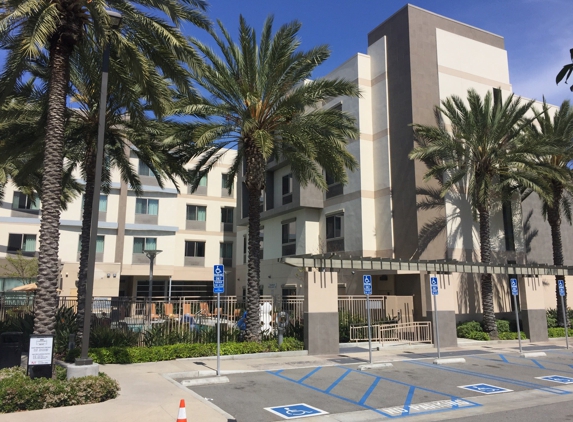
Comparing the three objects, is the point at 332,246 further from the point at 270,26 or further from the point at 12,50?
the point at 12,50

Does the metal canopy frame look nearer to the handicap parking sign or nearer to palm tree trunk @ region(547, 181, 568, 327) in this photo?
palm tree trunk @ region(547, 181, 568, 327)

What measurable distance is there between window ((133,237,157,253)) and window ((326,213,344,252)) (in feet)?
52.6

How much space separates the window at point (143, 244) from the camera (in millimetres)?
39656

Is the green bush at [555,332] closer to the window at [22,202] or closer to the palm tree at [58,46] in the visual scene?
the palm tree at [58,46]

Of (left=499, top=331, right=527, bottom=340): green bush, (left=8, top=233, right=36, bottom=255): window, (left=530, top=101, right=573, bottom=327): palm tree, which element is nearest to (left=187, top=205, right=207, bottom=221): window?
(left=8, top=233, right=36, bottom=255): window

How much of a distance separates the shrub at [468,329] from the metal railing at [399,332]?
3369mm

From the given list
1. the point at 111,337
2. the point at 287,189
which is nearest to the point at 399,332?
the point at 111,337

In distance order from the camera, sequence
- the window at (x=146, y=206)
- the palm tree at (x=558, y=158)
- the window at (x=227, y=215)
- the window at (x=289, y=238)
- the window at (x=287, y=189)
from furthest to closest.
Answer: the window at (x=227, y=215)
the window at (x=146, y=206)
the window at (x=287, y=189)
the window at (x=289, y=238)
the palm tree at (x=558, y=158)

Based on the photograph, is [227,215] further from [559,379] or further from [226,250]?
[559,379]

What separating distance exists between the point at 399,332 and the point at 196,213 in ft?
→ 82.5

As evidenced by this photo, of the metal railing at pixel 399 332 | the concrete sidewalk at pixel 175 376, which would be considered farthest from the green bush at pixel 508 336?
the metal railing at pixel 399 332

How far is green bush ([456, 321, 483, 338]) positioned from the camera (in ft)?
81.4

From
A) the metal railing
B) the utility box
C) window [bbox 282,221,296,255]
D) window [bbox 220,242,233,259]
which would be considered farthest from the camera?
window [bbox 220,242,233,259]

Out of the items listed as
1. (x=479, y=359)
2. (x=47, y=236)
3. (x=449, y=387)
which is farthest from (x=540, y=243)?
(x=47, y=236)
